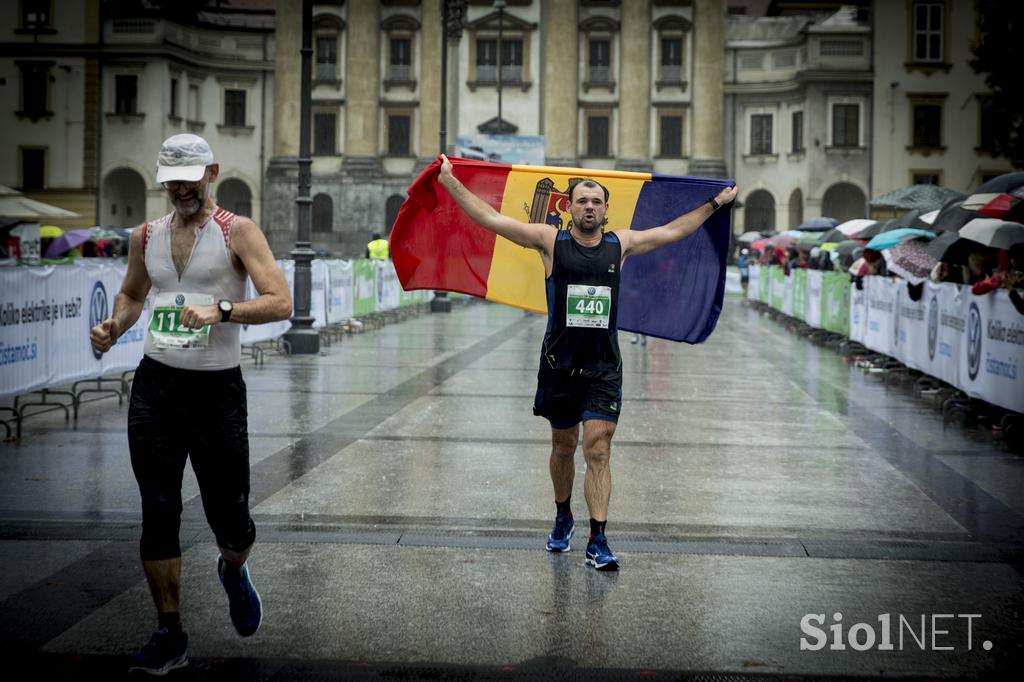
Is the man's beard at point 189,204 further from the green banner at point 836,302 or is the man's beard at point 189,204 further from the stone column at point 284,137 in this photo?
the stone column at point 284,137

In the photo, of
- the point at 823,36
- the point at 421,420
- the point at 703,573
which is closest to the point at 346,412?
the point at 421,420

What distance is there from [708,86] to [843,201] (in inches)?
364

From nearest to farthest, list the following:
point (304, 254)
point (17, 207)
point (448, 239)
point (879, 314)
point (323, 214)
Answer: point (448, 239) → point (879, 314) → point (304, 254) → point (17, 207) → point (323, 214)

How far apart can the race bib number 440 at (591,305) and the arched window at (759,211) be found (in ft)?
197

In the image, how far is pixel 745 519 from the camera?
25.8ft

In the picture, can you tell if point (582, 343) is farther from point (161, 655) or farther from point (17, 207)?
point (17, 207)

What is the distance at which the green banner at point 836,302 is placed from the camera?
2261 centimetres

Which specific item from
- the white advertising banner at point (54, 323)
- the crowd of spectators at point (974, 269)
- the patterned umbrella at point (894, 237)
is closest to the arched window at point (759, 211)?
the crowd of spectators at point (974, 269)

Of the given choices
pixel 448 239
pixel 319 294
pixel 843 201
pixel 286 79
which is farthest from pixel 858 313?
pixel 286 79

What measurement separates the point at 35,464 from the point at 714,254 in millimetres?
5379

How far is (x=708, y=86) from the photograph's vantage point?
65.6 m

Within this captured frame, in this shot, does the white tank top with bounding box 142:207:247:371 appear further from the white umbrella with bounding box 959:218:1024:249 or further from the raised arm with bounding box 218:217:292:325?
the white umbrella with bounding box 959:218:1024:249

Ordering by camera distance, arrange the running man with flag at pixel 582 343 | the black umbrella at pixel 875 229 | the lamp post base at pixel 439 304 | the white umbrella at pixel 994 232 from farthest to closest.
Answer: the lamp post base at pixel 439 304, the black umbrella at pixel 875 229, the white umbrella at pixel 994 232, the running man with flag at pixel 582 343

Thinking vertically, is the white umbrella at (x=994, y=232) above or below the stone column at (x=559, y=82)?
below
